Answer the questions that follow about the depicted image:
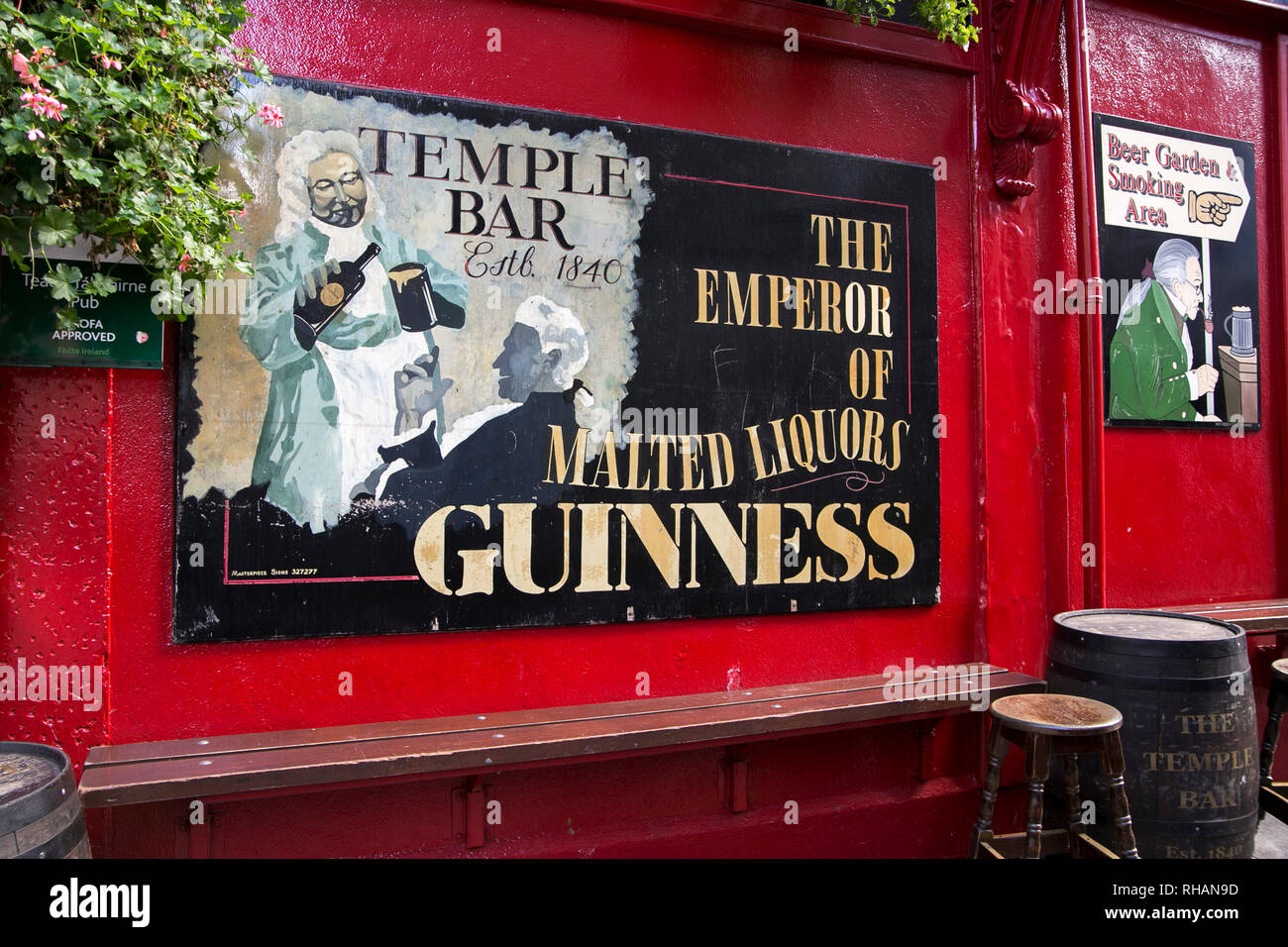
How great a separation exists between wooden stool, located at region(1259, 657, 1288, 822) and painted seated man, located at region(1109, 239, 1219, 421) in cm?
119

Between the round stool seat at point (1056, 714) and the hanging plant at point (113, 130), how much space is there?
254cm

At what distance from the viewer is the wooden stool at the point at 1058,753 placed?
96.7 inches

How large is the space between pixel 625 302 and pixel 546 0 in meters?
1.04

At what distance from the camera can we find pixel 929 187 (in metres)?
3.41

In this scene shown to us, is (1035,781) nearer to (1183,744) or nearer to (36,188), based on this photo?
(1183,744)

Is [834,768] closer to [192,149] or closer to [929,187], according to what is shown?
[929,187]

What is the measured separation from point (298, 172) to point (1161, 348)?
3.68 metres

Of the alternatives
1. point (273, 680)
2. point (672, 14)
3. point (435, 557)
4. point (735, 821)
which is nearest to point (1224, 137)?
point (672, 14)

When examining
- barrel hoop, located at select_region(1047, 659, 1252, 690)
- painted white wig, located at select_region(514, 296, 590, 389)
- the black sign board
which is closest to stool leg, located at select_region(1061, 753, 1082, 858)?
barrel hoop, located at select_region(1047, 659, 1252, 690)

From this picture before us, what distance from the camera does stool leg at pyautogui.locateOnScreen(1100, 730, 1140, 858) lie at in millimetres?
2459

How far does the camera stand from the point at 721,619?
10.0 feet
